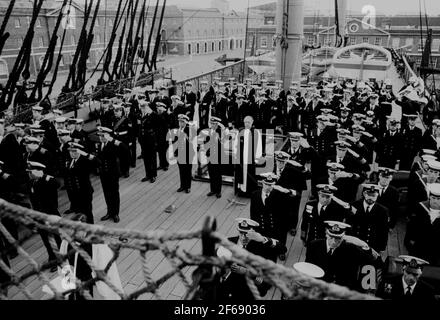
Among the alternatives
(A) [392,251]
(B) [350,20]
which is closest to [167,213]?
(A) [392,251]

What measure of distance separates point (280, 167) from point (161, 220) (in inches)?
106

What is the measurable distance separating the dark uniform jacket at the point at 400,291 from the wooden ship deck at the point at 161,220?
160 centimetres

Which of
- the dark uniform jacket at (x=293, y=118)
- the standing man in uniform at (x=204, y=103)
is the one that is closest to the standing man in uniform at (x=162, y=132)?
the standing man in uniform at (x=204, y=103)

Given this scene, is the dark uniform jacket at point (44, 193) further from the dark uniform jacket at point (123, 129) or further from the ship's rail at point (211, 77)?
the ship's rail at point (211, 77)

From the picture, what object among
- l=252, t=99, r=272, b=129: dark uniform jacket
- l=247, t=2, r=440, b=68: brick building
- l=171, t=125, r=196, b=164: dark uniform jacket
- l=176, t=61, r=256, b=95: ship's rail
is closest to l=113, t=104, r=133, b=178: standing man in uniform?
l=171, t=125, r=196, b=164: dark uniform jacket

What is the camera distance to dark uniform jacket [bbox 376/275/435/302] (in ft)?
13.3

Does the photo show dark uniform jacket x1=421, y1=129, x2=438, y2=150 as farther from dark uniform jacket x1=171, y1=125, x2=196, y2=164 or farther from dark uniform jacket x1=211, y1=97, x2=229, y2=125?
dark uniform jacket x1=211, y1=97, x2=229, y2=125

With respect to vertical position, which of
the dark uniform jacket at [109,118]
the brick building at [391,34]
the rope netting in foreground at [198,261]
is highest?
the brick building at [391,34]

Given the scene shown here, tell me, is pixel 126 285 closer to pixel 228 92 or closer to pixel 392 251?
pixel 392 251

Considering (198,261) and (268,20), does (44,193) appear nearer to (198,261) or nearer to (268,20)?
(198,261)

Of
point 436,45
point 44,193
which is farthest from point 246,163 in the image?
point 436,45

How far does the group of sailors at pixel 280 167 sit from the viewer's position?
5.43m

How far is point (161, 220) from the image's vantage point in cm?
787
